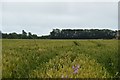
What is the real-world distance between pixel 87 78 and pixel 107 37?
3610 centimetres

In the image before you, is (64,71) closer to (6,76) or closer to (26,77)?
(26,77)

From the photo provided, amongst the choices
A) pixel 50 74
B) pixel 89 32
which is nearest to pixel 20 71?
pixel 50 74

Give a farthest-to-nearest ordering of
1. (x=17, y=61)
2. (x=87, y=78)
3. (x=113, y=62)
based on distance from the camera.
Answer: (x=113, y=62)
(x=17, y=61)
(x=87, y=78)

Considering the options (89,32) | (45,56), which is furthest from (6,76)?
(89,32)

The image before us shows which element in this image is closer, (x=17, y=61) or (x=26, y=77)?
(x=26, y=77)

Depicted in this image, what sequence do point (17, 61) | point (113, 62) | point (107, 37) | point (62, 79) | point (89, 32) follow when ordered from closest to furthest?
point (62, 79) < point (17, 61) < point (113, 62) < point (89, 32) < point (107, 37)

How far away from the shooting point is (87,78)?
7.46 metres

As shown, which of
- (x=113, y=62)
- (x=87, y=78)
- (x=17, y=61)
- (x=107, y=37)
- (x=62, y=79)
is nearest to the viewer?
(x=62, y=79)

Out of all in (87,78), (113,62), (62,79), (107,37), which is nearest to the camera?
(62,79)

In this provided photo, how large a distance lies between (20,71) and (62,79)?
5.83 ft

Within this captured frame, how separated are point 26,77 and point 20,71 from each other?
0.54 m

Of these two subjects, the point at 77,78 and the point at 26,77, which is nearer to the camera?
the point at 77,78

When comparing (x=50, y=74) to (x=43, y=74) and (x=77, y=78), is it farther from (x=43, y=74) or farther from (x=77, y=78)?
(x=77, y=78)

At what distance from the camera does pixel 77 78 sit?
716 cm
